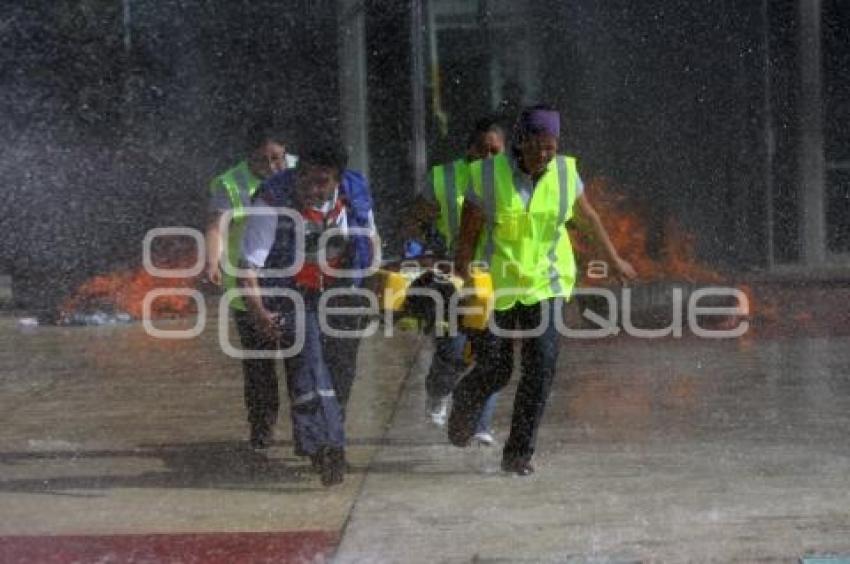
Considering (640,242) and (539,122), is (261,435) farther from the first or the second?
(640,242)

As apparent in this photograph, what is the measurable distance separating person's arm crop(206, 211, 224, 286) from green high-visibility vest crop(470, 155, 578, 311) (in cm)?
130

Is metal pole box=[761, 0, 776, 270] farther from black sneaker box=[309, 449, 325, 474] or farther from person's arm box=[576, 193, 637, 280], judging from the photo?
black sneaker box=[309, 449, 325, 474]

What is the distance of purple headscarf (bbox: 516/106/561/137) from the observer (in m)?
7.10

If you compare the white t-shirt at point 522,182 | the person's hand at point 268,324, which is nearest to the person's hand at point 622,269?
the white t-shirt at point 522,182

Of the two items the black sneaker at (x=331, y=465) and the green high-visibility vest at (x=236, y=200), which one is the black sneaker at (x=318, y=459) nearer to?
the black sneaker at (x=331, y=465)

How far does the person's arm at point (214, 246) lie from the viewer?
779 cm

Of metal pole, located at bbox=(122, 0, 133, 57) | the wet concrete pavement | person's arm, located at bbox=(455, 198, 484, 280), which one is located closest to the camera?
the wet concrete pavement

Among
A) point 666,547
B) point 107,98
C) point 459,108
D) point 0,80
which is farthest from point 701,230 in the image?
point 666,547

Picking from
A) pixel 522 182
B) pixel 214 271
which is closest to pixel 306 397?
pixel 214 271

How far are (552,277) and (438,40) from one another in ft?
27.6

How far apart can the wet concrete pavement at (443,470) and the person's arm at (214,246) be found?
0.89 meters

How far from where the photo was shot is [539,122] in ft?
23.3

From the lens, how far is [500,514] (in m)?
6.65

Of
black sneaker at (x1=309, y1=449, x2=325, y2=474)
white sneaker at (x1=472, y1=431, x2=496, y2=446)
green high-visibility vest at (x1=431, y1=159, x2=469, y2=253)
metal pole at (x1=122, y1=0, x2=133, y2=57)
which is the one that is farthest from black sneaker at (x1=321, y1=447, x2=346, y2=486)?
metal pole at (x1=122, y1=0, x2=133, y2=57)
